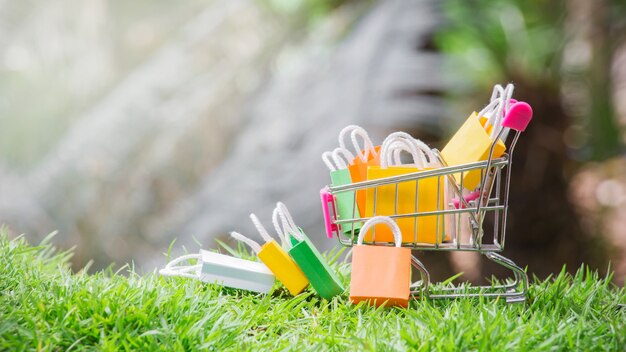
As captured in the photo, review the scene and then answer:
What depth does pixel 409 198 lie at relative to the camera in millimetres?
1082

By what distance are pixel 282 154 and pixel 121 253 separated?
102 centimetres

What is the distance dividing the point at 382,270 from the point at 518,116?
1.05 ft

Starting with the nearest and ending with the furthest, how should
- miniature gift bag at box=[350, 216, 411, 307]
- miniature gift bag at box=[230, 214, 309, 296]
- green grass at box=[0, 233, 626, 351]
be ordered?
green grass at box=[0, 233, 626, 351] → miniature gift bag at box=[350, 216, 411, 307] → miniature gift bag at box=[230, 214, 309, 296]

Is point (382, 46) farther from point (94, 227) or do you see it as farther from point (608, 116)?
point (94, 227)

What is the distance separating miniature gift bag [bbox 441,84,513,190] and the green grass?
21cm

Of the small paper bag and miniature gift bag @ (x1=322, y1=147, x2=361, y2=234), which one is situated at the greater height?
the small paper bag

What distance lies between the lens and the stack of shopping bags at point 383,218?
104 cm

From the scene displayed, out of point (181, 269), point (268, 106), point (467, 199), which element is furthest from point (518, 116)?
point (268, 106)

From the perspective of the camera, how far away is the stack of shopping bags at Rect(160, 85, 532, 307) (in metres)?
1.04

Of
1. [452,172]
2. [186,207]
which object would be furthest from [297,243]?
[186,207]

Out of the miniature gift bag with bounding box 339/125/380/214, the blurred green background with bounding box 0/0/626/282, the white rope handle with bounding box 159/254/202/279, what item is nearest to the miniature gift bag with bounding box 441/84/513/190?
the miniature gift bag with bounding box 339/125/380/214

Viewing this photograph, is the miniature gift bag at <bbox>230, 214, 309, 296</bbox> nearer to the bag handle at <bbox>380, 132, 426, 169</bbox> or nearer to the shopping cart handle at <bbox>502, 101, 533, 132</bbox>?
the bag handle at <bbox>380, 132, 426, 169</bbox>

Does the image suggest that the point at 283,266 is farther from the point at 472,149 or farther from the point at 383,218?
the point at 472,149

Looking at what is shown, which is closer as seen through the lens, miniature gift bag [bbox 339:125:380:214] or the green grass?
the green grass
